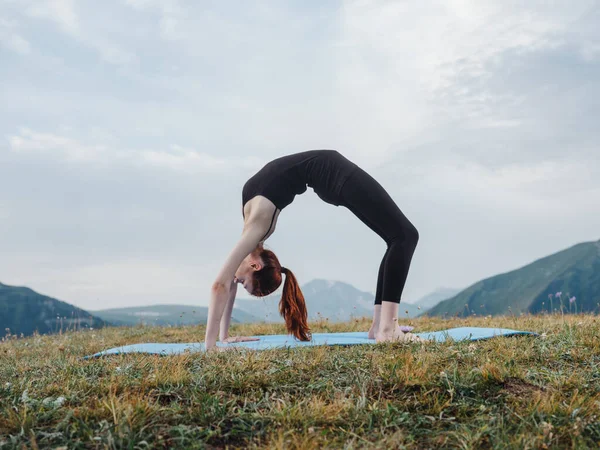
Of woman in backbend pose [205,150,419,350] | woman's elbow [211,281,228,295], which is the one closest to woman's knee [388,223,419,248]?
woman in backbend pose [205,150,419,350]

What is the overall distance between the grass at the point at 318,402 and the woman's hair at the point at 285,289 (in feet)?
6.02

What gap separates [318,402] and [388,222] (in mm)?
2918

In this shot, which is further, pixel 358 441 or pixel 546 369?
pixel 546 369

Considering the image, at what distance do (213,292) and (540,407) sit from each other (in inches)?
125

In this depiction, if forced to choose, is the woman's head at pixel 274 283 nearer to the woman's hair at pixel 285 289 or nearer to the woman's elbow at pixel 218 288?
the woman's hair at pixel 285 289

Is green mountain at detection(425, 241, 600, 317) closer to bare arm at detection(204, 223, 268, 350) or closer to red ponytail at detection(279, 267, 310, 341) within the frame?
red ponytail at detection(279, 267, 310, 341)

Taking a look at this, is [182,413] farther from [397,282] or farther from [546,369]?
[397,282]

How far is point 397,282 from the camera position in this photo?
5371mm

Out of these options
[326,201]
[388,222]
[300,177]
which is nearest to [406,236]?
[388,222]

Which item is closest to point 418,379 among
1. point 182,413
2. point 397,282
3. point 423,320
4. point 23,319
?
point 182,413

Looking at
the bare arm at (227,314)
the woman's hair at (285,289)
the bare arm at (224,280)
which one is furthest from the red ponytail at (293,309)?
the bare arm at (224,280)

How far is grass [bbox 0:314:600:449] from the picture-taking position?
2555 mm

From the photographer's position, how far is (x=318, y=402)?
289 cm

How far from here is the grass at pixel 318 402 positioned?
255 cm
